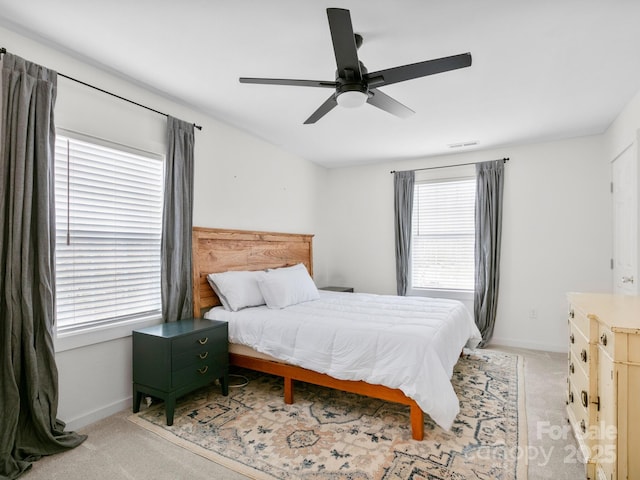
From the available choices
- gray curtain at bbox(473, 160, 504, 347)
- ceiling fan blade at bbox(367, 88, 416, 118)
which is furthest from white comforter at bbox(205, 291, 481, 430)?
ceiling fan blade at bbox(367, 88, 416, 118)

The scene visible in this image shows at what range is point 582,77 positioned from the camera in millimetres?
2650

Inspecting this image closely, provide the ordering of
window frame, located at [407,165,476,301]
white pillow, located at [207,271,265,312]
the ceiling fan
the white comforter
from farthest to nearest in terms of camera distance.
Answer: window frame, located at [407,165,476,301] → white pillow, located at [207,271,265,312] → the white comforter → the ceiling fan

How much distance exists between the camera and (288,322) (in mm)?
2863

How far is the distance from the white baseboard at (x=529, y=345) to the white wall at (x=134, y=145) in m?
3.19

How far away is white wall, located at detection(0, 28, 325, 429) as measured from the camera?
239 centimetres

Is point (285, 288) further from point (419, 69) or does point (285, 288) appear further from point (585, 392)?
point (585, 392)

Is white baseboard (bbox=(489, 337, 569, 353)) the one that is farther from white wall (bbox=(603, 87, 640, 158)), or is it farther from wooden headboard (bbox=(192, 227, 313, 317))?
wooden headboard (bbox=(192, 227, 313, 317))

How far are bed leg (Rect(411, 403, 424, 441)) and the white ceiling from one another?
2352 millimetres

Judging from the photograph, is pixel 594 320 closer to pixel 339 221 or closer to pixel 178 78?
pixel 178 78

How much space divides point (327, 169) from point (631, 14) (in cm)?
417

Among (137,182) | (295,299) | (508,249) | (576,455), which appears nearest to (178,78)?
(137,182)

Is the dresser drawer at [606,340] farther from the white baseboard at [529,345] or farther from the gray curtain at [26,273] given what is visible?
the gray curtain at [26,273]

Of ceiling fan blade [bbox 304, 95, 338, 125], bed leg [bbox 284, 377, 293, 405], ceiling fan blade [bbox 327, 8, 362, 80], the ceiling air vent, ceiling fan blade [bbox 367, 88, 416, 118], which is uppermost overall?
the ceiling air vent

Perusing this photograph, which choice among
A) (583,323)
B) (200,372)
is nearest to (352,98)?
(583,323)
